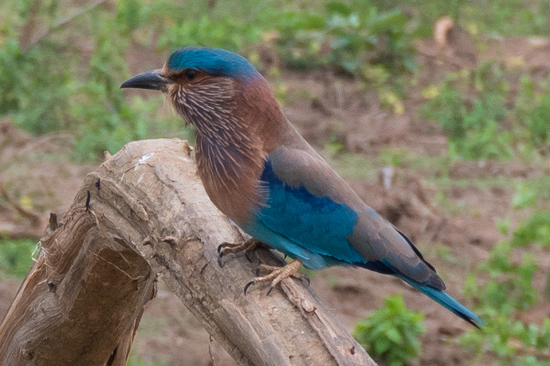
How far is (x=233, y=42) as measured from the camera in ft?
22.8

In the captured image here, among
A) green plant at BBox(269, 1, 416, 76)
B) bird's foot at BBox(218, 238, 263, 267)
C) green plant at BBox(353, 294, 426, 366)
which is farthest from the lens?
green plant at BBox(269, 1, 416, 76)

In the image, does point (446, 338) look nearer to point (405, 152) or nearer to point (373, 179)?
point (373, 179)

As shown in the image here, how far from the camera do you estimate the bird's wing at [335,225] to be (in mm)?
2871

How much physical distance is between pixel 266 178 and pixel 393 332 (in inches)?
54.4

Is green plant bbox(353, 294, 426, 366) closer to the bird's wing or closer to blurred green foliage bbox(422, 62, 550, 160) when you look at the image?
the bird's wing

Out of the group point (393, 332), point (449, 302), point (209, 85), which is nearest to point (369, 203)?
point (393, 332)

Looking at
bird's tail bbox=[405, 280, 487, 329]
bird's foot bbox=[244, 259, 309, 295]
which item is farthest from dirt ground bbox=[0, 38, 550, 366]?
bird's tail bbox=[405, 280, 487, 329]

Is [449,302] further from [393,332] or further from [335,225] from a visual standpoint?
[393,332]

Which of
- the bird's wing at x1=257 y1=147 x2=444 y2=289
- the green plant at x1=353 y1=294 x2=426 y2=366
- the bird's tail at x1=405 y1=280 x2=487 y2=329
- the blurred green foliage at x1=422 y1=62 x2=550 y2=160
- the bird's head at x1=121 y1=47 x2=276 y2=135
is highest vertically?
the bird's head at x1=121 y1=47 x2=276 y2=135

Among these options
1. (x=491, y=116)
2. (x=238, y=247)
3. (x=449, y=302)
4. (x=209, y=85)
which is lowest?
(x=491, y=116)

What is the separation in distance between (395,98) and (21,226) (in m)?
3.82

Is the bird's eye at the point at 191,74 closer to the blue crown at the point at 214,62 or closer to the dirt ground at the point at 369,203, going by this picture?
the blue crown at the point at 214,62

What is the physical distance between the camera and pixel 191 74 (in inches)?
113

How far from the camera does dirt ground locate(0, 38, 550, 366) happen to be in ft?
13.9
